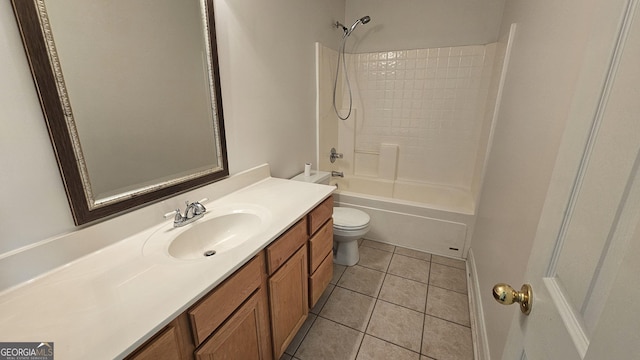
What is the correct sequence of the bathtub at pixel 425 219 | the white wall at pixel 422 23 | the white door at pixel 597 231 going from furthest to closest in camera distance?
1. the white wall at pixel 422 23
2. the bathtub at pixel 425 219
3. the white door at pixel 597 231

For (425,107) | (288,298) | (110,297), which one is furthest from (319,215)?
(425,107)

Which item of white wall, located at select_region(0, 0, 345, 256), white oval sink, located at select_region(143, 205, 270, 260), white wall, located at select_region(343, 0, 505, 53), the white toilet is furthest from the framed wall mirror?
white wall, located at select_region(343, 0, 505, 53)

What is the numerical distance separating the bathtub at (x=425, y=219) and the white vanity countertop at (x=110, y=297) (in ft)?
5.16

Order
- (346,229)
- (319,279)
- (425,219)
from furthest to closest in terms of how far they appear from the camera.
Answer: (425,219) < (346,229) < (319,279)

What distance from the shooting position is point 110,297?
70 centimetres

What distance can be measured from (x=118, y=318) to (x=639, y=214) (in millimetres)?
988

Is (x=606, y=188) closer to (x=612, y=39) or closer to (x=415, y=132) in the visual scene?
(x=612, y=39)

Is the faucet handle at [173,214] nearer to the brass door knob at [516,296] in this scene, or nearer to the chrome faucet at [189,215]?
the chrome faucet at [189,215]

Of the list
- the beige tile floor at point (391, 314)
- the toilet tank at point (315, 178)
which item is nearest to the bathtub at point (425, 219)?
the beige tile floor at point (391, 314)

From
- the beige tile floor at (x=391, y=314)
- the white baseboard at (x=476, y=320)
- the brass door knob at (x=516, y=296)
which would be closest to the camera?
the brass door knob at (x=516, y=296)

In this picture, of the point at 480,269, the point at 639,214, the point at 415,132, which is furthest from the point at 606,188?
the point at 415,132

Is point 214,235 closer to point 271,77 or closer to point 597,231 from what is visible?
point 271,77

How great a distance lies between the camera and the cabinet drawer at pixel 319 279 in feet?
4.82

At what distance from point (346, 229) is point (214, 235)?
107 cm
